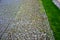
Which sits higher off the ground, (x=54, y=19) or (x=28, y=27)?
(x=54, y=19)

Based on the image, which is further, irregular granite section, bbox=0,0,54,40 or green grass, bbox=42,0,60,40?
green grass, bbox=42,0,60,40

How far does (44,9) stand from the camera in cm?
809

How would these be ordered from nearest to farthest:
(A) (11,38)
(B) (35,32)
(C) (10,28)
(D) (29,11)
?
(A) (11,38)
(B) (35,32)
(C) (10,28)
(D) (29,11)

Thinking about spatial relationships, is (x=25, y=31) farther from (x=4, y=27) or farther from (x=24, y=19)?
(x=24, y=19)

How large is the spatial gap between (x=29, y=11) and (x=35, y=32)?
277 cm

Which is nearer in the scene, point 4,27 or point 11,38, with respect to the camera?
point 11,38

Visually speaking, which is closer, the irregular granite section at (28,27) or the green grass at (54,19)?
the irregular granite section at (28,27)

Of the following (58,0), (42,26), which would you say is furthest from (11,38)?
(58,0)

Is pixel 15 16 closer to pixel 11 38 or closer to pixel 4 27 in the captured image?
pixel 4 27

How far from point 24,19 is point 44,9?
5.73 ft

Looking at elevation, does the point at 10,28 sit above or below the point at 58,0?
below

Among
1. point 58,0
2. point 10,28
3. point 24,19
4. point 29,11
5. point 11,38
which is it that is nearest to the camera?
point 11,38

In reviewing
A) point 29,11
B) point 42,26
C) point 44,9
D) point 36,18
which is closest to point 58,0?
point 44,9

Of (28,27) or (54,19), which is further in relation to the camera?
(54,19)
